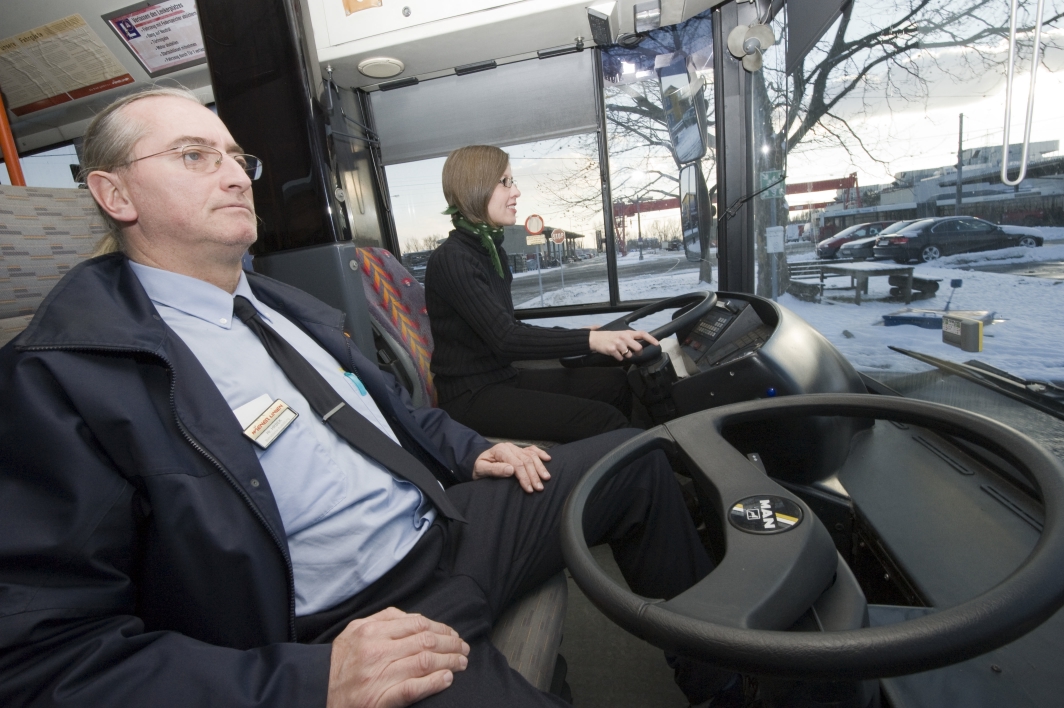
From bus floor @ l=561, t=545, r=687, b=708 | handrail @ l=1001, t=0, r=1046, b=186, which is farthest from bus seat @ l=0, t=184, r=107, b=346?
handrail @ l=1001, t=0, r=1046, b=186

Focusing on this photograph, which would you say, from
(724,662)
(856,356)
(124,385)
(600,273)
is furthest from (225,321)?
(600,273)

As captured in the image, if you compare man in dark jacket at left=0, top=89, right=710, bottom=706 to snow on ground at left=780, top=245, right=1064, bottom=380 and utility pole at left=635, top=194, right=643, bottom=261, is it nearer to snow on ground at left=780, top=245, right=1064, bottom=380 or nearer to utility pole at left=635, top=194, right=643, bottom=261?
snow on ground at left=780, top=245, right=1064, bottom=380

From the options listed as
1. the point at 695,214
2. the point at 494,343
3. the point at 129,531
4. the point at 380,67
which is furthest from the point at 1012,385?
the point at 380,67

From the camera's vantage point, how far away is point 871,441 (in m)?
1.31

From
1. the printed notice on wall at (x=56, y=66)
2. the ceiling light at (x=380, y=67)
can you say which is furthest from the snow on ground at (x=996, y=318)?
the printed notice on wall at (x=56, y=66)

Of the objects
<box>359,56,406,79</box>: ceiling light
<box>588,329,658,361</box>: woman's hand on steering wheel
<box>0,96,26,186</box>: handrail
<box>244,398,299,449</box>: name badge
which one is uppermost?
<box>359,56,406,79</box>: ceiling light

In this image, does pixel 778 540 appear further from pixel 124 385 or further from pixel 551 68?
pixel 551 68

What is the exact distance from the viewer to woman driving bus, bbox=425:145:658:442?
173 cm

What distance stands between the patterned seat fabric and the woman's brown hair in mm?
369

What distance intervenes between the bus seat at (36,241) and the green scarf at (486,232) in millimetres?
1055

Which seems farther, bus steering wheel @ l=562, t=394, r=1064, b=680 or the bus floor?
the bus floor

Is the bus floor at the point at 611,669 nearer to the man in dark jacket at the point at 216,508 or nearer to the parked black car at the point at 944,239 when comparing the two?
the man in dark jacket at the point at 216,508

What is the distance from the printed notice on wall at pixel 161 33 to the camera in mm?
2283

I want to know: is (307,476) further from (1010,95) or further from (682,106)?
(682,106)
